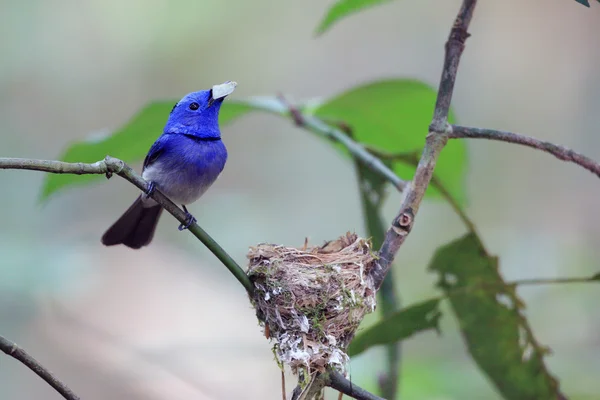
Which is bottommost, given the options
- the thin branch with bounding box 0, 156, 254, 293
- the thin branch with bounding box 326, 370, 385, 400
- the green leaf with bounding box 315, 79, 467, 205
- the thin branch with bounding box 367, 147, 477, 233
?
the thin branch with bounding box 326, 370, 385, 400

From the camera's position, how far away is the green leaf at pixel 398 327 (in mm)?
1976

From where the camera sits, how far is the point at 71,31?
7906 millimetres

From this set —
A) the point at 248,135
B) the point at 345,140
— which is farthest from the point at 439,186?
the point at 248,135

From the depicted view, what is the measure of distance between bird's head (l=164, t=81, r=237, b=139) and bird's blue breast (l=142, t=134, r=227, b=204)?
3 centimetres

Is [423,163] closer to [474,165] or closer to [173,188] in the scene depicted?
[173,188]

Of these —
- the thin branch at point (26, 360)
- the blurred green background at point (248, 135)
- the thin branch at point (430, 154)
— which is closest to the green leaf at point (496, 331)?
the thin branch at point (430, 154)

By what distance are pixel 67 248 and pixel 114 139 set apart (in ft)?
5.02

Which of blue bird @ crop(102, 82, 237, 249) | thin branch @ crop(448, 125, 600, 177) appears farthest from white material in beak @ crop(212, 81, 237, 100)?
thin branch @ crop(448, 125, 600, 177)

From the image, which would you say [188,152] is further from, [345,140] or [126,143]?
[345,140]

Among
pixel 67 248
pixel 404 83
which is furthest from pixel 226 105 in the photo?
pixel 67 248

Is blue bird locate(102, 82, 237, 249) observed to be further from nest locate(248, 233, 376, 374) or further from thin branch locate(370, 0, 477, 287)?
thin branch locate(370, 0, 477, 287)

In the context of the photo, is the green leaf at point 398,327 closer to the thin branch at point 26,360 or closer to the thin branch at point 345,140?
the thin branch at point 345,140

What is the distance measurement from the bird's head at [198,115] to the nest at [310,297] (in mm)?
491

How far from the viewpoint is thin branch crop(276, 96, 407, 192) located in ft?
6.68
